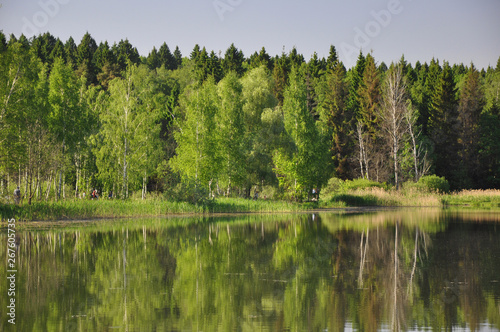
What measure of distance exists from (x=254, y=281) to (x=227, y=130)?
1607 inches

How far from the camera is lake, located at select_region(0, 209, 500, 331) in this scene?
11523 millimetres

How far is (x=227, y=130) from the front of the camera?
5597cm

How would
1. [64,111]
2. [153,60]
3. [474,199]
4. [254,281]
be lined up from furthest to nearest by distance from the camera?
[153,60] → [474,199] → [64,111] → [254,281]

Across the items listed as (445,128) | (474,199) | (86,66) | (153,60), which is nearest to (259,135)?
(474,199)

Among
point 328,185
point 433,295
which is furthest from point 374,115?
point 433,295

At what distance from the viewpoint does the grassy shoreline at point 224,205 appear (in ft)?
113

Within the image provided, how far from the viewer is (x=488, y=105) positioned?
9731cm

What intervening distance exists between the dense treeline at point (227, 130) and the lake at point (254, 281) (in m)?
15.8

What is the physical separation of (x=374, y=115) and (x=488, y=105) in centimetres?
2609

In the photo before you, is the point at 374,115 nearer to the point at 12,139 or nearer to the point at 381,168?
the point at 381,168

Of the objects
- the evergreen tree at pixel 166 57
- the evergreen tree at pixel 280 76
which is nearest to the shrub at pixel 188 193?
the evergreen tree at pixel 280 76

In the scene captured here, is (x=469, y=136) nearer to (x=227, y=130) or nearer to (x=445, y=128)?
(x=445, y=128)

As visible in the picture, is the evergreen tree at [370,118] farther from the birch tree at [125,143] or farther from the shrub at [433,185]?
the birch tree at [125,143]

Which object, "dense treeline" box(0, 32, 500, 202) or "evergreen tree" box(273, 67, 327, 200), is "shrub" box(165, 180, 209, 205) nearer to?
"dense treeline" box(0, 32, 500, 202)
